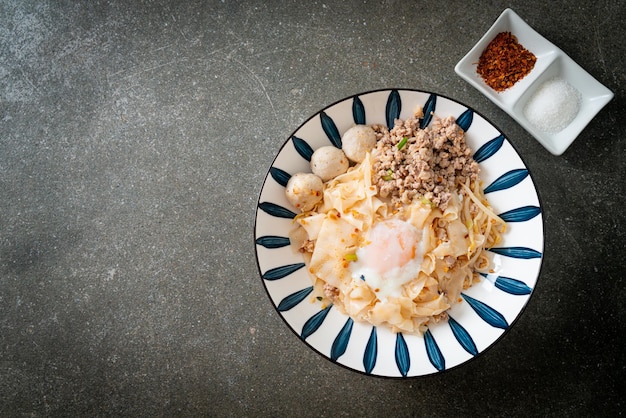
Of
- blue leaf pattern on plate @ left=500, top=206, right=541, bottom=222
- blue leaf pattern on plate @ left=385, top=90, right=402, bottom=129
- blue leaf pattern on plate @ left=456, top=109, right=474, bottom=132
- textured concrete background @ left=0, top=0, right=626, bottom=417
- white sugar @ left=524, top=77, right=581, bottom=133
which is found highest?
white sugar @ left=524, top=77, right=581, bottom=133

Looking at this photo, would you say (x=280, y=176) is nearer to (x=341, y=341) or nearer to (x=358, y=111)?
(x=358, y=111)

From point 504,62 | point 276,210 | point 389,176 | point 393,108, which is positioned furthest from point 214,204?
point 504,62

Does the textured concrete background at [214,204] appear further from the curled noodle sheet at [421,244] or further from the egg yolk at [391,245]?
the egg yolk at [391,245]

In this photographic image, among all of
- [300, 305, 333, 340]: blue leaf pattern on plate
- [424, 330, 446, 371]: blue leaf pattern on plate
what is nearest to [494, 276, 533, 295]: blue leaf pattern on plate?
[424, 330, 446, 371]: blue leaf pattern on plate

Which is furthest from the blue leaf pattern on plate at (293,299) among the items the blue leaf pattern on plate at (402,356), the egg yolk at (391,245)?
the blue leaf pattern on plate at (402,356)

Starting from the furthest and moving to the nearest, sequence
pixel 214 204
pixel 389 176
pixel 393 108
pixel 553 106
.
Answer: pixel 214 204, pixel 553 106, pixel 393 108, pixel 389 176

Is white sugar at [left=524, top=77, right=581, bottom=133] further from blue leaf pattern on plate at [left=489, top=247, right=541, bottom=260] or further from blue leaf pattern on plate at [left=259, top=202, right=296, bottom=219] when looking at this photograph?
blue leaf pattern on plate at [left=259, top=202, right=296, bottom=219]
